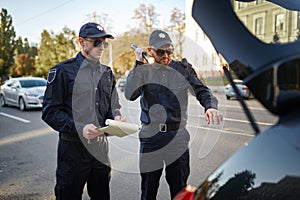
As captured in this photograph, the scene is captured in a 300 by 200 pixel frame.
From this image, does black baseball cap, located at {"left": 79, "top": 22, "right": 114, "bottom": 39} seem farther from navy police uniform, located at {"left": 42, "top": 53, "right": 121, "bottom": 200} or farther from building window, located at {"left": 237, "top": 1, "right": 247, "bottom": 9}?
building window, located at {"left": 237, "top": 1, "right": 247, "bottom": 9}

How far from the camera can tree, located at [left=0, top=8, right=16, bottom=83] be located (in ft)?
128

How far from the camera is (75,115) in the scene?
243cm

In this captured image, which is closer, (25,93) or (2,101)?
(25,93)

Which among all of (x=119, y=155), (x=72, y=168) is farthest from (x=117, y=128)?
(x=119, y=155)

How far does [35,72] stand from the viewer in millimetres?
42219

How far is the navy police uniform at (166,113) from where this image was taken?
8.95 feet

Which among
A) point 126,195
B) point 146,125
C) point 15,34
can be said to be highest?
point 15,34

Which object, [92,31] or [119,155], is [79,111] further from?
[119,155]

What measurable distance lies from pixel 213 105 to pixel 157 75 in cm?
58

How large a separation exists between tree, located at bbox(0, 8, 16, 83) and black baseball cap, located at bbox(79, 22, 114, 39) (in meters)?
40.8

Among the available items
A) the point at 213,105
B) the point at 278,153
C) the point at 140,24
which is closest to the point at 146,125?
the point at 213,105

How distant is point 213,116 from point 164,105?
0.46m

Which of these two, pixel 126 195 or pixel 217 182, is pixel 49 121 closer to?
pixel 217 182

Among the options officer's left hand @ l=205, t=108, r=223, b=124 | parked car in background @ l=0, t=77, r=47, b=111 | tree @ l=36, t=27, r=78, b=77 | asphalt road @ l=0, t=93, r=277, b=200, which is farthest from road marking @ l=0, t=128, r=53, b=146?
tree @ l=36, t=27, r=78, b=77
